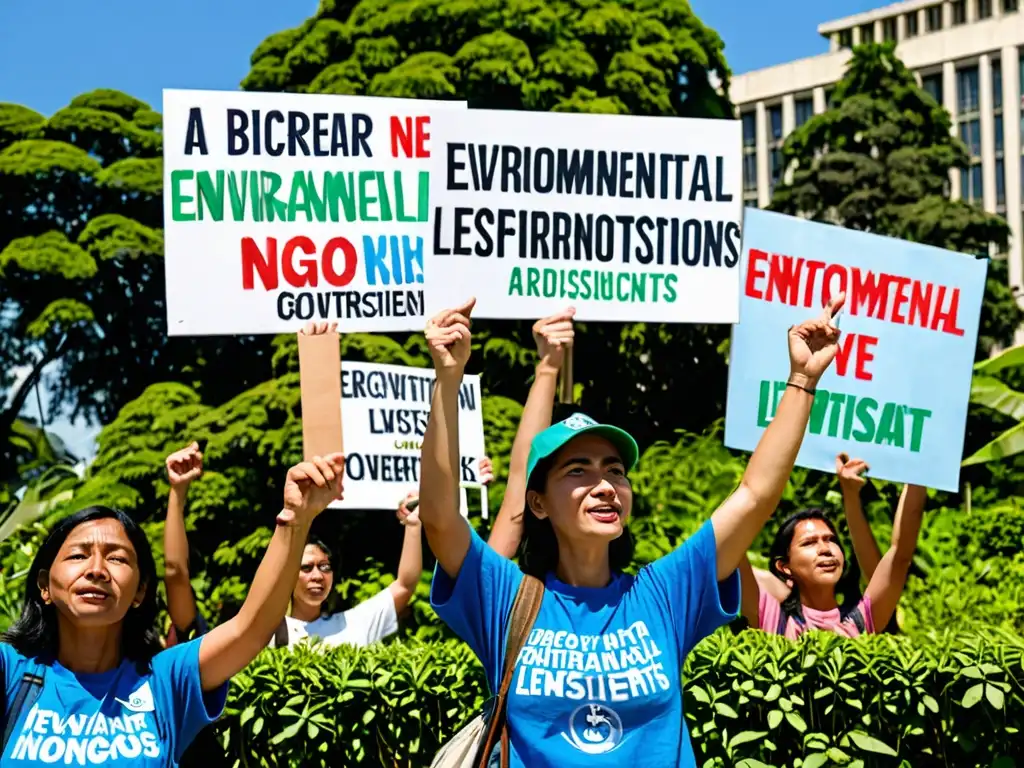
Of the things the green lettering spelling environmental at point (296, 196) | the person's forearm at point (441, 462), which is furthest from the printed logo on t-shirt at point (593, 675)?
the green lettering spelling environmental at point (296, 196)

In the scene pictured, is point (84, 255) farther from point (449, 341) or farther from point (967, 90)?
point (967, 90)

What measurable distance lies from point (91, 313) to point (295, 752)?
57.0 feet

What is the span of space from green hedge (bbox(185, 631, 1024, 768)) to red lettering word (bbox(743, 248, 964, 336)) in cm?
163

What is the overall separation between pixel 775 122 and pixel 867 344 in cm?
6369

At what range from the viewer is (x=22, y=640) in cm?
336

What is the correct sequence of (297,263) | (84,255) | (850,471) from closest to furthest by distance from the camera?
(297,263)
(850,471)
(84,255)

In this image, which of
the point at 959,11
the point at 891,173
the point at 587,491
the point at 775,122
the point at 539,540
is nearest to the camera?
the point at 587,491

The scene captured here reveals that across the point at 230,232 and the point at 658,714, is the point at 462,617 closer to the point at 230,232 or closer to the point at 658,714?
the point at 658,714

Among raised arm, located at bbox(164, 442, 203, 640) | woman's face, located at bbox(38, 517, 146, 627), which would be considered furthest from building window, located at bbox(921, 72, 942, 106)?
woman's face, located at bbox(38, 517, 146, 627)

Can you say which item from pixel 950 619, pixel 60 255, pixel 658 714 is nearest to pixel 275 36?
pixel 60 255

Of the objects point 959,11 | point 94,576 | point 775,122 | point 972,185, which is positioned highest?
point 959,11

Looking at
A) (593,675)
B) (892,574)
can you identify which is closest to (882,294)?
(892,574)

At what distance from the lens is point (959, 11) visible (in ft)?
206

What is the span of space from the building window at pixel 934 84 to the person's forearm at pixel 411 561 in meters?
60.0
